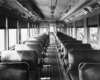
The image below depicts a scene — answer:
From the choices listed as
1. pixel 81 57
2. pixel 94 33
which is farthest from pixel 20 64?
pixel 94 33

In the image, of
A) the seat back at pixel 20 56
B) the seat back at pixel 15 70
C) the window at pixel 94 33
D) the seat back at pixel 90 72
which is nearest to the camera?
the seat back at pixel 90 72

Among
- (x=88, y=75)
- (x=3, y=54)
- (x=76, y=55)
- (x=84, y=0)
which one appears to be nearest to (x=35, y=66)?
(x=3, y=54)

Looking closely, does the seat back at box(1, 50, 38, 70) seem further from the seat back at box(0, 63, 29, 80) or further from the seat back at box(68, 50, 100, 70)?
the seat back at box(0, 63, 29, 80)

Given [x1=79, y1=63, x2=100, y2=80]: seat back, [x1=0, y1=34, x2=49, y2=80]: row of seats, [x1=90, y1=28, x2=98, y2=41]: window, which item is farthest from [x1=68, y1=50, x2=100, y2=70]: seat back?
[x1=90, y1=28, x2=98, y2=41]: window

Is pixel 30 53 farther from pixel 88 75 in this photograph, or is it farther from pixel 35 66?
pixel 88 75

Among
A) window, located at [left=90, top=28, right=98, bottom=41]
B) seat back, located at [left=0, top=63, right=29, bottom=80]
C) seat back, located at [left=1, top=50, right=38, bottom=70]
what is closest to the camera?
seat back, located at [left=0, top=63, right=29, bottom=80]

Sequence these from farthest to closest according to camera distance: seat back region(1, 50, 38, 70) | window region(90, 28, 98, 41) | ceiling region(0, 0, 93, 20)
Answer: window region(90, 28, 98, 41) → ceiling region(0, 0, 93, 20) → seat back region(1, 50, 38, 70)

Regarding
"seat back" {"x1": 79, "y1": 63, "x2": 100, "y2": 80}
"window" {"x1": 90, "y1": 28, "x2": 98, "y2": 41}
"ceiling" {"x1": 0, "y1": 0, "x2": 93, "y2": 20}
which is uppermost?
"ceiling" {"x1": 0, "y1": 0, "x2": 93, "y2": 20}

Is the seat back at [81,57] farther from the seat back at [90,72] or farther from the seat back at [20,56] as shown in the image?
the seat back at [90,72]

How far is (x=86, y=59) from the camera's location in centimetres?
321

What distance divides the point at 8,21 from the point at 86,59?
114 inches

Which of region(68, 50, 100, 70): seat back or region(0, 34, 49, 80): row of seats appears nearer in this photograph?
region(0, 34, 49, 80): row of seats

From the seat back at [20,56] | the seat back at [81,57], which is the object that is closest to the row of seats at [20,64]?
the seat back at [20,56]

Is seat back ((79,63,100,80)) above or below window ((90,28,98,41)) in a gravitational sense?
below
